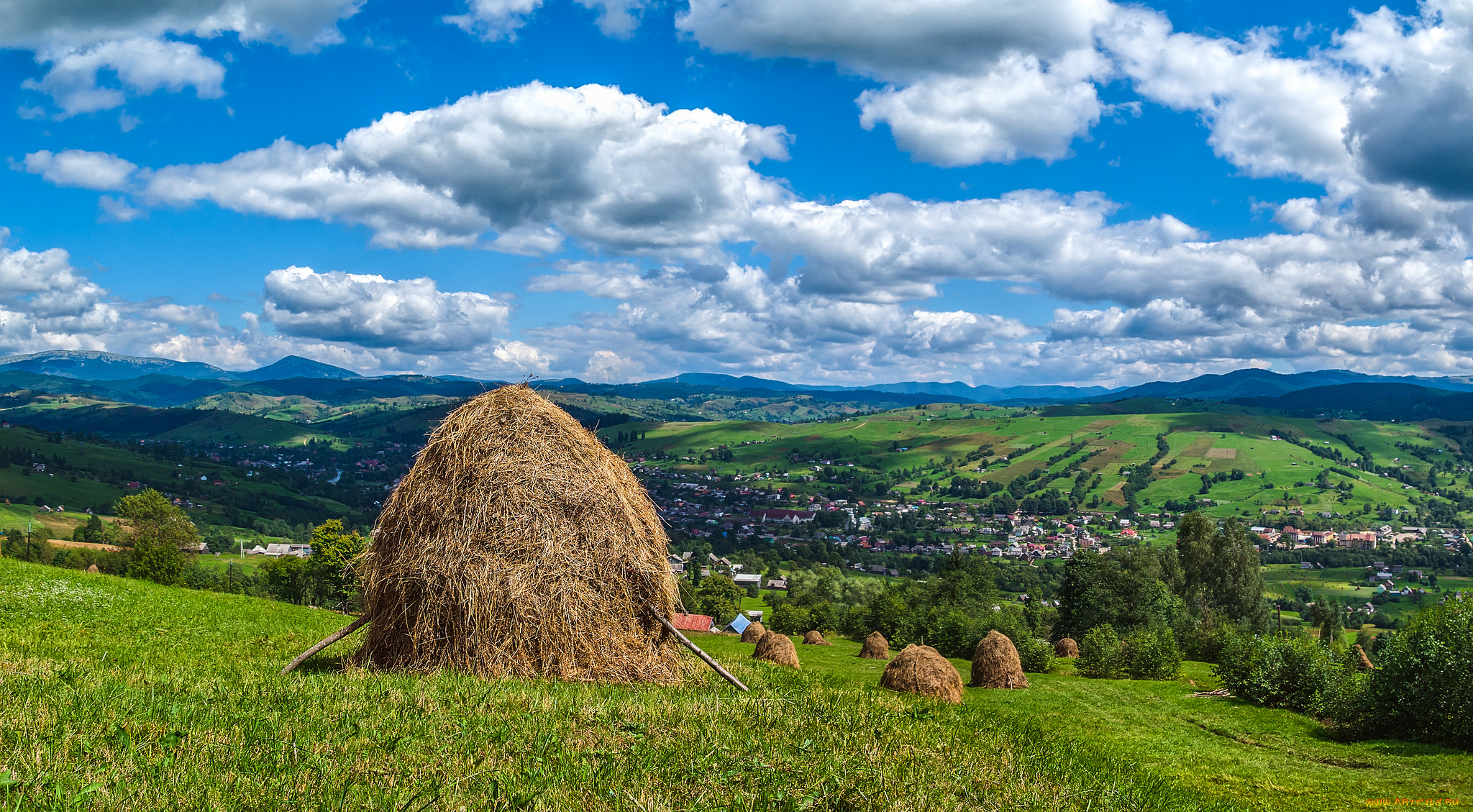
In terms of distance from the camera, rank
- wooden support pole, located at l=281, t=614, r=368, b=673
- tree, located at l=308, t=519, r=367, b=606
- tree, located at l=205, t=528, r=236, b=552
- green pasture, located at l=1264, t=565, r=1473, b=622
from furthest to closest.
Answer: tree, located at l=205, t=528, r=236, b=552 → green pasture, located at l=1264, t=565, r=1473, b=622 → tree, located at l=308, t=519, r=367, b=606 → wooden support pole, located at l=281, t=614, r=368, b=673

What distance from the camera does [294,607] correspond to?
3078 cm

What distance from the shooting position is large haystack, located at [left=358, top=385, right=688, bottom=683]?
1070cm

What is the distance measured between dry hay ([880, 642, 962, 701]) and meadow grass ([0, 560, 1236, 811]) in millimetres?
14684

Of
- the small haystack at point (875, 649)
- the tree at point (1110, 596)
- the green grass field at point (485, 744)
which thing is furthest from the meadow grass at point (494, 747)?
the tree at point (1110, 596)

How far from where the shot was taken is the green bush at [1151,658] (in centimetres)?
4178

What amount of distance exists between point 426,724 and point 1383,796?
19.4 meters

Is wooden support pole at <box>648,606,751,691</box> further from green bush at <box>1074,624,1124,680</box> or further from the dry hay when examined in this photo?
green bush at <box>1074,624,1124,680</box>

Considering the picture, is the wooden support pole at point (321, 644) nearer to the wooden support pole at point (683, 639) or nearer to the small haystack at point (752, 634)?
the wooden support pole at point (683, 639)

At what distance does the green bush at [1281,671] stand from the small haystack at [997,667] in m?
10.2

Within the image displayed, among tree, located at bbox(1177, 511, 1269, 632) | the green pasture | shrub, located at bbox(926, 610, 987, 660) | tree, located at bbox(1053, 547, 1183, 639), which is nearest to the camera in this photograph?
shrub, located at bbox(926, 610, 987, 660)

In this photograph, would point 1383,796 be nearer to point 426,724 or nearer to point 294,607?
point 426,724

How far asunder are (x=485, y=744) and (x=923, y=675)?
21.5 metres

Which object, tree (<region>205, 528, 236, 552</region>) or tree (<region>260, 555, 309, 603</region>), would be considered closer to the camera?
tree (<region>260, 555, 309, 603</region>)

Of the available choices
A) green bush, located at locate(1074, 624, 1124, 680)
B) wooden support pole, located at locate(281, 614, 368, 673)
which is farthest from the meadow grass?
green bush, located at locate(1074, 624, 1124, 680)
